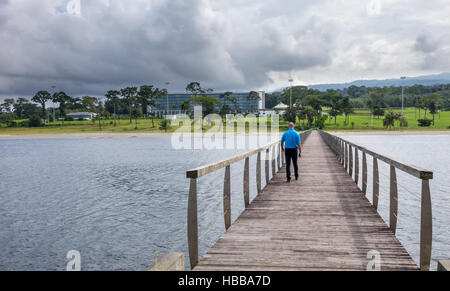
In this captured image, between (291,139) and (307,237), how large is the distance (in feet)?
18.3

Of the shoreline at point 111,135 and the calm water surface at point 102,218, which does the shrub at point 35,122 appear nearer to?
the shoreline at point 111,135

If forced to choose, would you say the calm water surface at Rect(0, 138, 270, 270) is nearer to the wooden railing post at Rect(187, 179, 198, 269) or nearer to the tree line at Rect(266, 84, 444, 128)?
the wooden railing post at Rect(187, 179, 198, 269)

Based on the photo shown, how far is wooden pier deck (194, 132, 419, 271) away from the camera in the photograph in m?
4.41

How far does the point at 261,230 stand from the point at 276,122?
320 feet

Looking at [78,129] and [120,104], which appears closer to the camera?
[78,129]

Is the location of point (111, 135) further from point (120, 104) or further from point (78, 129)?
point (120, 104)

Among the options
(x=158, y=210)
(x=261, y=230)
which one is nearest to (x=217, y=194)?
(x=158, y=210)

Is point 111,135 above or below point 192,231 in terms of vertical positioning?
below

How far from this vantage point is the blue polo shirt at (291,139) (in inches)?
422

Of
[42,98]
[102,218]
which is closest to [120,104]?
[42,98]

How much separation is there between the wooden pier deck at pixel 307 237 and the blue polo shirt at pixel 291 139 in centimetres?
202

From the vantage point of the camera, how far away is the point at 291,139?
1080cm

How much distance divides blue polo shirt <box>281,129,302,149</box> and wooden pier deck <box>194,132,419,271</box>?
2.02 metres
